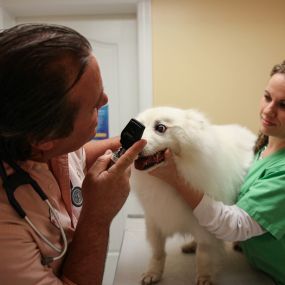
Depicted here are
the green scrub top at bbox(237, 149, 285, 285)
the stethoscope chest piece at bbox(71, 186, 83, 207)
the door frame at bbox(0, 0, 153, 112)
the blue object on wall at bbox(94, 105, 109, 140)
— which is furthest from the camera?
the blue object on wall at bbox(94, 105, 109, 140)

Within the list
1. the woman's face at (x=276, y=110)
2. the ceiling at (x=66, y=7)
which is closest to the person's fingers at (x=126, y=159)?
the woman's face at (x=276, y=110)

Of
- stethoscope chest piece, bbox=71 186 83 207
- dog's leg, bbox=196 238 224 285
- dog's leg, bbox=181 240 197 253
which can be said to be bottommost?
dog's leg, bbox=181 240 197 253

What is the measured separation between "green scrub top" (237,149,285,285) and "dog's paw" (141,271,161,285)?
35 centimetres

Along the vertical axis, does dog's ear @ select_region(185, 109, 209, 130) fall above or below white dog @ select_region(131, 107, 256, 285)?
above

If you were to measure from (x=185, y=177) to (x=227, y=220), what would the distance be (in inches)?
8.0

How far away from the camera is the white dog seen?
1.12m

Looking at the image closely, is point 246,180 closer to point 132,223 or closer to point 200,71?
point 132,223

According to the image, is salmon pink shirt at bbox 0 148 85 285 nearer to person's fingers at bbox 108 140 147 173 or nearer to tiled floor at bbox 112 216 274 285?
person's fingers at bbox 108 140 147 173

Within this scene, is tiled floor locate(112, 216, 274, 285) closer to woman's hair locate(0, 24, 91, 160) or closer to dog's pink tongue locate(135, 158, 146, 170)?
dog's pink tongue locate(135, 158, 146, 170)

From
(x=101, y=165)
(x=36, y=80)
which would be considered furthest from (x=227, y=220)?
(x=36, y=80)

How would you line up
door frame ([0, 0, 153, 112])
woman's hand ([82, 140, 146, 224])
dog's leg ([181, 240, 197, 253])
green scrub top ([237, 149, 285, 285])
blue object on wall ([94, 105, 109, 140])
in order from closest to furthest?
1. woman's hand ([82, 140, 146, 224])
2. green scrub top ([237, 149, 285, 285])
3. dog's leg ([181, 240, 197, 253])
4. door frame ([0, 0, 153, 112])
5. blue object on wall ([94, 105, 109, 140])

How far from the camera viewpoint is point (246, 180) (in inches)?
46.6

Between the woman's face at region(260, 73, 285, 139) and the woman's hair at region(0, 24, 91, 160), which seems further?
the woman's face at region(260, 73, 285, 139)

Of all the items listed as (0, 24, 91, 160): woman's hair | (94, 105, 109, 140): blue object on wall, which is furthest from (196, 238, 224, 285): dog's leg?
(94, 105, 109, 140): blue object on wall
